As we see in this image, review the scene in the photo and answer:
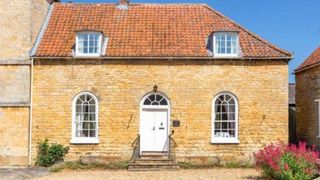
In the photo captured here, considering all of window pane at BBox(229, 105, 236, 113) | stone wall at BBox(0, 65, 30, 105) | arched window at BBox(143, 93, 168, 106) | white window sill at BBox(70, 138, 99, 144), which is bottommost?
white window sill at BBox(70, 138, 99, 144)

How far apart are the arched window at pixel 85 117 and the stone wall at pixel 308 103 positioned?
39.0ft

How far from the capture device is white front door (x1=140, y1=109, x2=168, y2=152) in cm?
2414

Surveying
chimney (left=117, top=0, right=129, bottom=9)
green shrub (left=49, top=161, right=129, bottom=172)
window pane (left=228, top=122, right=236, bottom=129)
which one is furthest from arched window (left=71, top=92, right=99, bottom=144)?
window pane (left=228, top=122, right=236, bottom=129)

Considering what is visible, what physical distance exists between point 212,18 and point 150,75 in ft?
17.3

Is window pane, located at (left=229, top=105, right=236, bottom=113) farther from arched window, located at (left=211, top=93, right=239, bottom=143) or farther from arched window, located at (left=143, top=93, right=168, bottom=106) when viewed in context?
arched window, located at (left=143, top=93, right=168, bottom=106)

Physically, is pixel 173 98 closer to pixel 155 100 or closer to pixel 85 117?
pixel 155 100

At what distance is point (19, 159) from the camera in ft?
77.7

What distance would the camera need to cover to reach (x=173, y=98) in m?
23.9

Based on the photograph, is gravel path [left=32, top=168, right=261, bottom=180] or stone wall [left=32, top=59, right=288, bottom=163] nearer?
gravel path [left=32, top=168, right=261, bottom=180]

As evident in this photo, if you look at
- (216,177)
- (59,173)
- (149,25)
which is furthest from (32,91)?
(216,177)

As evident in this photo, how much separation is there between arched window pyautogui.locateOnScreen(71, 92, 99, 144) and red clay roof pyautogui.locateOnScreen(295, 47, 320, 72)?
39.9ft

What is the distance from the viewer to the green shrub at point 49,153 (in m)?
23.3

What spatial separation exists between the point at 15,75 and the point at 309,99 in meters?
16.1

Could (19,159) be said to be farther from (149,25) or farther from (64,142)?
(149,25)
